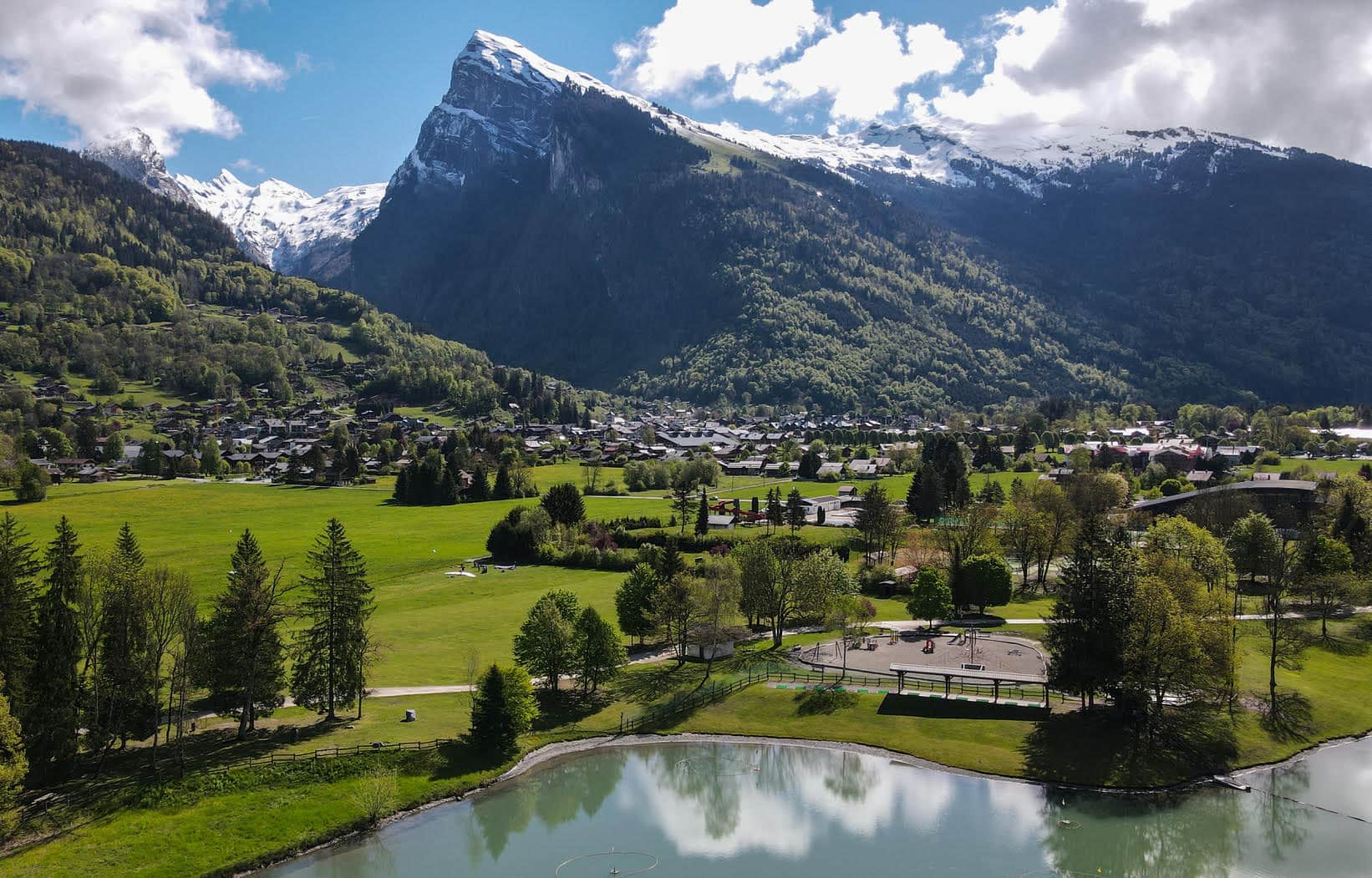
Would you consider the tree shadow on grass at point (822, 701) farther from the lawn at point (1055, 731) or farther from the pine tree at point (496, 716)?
the pine tree at point (496, 716)

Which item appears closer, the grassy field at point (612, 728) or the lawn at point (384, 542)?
the grassy field at point (612, 728)

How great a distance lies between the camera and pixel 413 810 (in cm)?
4406

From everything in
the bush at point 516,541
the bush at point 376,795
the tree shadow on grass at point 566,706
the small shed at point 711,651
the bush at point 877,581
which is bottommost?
the bush at point 376,795

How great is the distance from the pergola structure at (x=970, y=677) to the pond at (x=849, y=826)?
7.27 meters

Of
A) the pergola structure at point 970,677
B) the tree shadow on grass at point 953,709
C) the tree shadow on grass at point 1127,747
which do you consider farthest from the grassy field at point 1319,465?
the tree shadow on grass at point 953,709

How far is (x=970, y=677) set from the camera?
5431cm

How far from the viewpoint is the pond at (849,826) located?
39938 millimetres

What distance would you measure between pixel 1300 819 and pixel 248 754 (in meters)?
49.9

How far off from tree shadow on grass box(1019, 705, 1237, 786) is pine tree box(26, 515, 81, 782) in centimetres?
4548

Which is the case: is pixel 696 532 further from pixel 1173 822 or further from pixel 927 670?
pixel 1173 822

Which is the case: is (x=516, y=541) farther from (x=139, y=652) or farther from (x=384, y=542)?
(x=139, y=652)

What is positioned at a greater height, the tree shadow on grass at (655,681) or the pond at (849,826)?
the tree shadow on grass at (655,681)

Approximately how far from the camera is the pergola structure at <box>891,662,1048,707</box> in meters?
54.4

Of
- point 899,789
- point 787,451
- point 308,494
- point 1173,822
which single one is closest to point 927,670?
point 899,789
